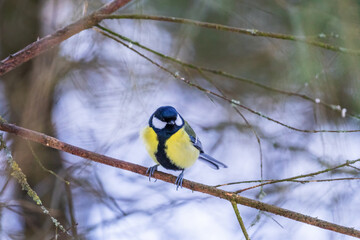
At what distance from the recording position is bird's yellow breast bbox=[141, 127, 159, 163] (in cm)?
198

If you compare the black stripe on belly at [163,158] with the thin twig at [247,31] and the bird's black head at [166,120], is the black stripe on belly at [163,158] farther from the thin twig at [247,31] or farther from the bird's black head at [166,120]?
the thin twig at [247,31]

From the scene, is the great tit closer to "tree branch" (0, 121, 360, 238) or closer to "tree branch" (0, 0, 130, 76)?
"tree branch" (0, 121, 360, 238)

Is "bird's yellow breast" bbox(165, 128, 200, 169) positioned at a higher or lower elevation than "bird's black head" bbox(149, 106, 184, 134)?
lower

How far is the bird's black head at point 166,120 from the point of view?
190 cm

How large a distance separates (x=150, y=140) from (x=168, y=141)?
0.28 ft

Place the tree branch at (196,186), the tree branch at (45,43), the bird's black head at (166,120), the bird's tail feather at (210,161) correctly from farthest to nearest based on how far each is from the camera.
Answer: the bird's tail feather at (210,161) < the bird's black head at (166,120) < the tree branch at (45,43) < the tree branch at (196,186)

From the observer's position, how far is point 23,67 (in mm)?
2652

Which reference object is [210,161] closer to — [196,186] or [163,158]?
[163,158]

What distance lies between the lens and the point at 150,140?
1.99 m

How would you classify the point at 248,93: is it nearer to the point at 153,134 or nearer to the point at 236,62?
the point at 236,62

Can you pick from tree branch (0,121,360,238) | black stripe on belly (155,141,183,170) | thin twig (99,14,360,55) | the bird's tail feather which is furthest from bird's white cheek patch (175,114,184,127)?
thin twig (99,14,360,55)

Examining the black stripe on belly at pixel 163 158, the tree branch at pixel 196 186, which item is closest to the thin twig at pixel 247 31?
the tree branch at pixel 196 186

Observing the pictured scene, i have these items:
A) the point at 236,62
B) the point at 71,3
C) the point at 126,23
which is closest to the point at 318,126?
the point at 236,62

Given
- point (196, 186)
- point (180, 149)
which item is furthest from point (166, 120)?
point (196, 186)
